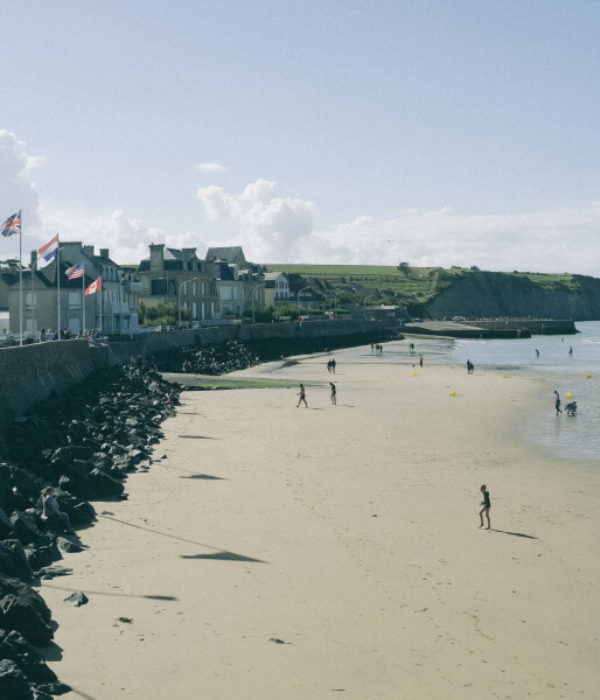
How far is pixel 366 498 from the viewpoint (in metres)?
20.9

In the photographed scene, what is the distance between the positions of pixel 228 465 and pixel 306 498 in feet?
16.1

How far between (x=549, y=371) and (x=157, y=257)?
47.0 metres

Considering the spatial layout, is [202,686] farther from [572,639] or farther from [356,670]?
[572,639]

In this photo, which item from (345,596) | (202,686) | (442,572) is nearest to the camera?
(202,686)

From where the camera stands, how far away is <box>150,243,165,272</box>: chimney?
8912cm

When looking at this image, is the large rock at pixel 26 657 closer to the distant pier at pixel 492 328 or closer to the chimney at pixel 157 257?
the chimney at pixel 157 257

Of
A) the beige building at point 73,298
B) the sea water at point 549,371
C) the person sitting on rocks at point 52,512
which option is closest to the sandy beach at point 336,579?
the person sitting on rocks at point 52,512

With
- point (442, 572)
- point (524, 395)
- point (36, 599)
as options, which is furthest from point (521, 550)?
point (524, 395)

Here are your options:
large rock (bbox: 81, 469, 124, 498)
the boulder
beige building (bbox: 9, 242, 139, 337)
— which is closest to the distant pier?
beige building (bbox: 9, 242, 139, 337)

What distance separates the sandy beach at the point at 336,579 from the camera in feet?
35.1

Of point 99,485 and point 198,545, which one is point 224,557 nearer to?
point 198,545

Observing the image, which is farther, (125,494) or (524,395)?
(524,395)

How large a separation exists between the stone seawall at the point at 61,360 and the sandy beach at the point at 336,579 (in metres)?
6.34

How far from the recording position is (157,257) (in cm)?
8975
